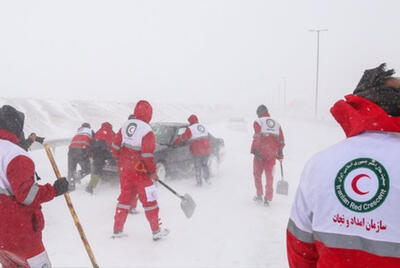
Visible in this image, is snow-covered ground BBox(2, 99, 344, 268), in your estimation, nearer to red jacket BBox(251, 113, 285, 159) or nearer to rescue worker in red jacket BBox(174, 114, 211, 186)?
rescue worker in red jacket BBox(174, 114, 211, 186)

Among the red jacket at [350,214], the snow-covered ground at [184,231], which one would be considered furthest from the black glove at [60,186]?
the red jacket at [350,214]

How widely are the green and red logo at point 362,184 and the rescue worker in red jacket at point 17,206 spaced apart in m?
2.27

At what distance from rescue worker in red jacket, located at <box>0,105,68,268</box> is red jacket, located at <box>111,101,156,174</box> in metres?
2.36

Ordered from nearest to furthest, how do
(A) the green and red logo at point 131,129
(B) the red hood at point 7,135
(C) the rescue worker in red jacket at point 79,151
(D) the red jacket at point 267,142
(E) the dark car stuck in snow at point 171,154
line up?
1. (B) the red hood at point 7,135
2. (A) the green and red logo at point 131,129
3. (D) the red jacket at point 267,142
4. (C) the rescue worker in red jacket at point 79,151
5. (E) the dark car stuck in snow at point 171,154

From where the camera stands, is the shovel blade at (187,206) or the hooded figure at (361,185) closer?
the hooded figure at (361,185)

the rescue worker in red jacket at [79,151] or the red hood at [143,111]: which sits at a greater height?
the red hood at [143,111]

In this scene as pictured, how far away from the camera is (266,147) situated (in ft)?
23.0

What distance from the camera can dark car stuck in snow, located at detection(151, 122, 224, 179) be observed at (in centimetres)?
841

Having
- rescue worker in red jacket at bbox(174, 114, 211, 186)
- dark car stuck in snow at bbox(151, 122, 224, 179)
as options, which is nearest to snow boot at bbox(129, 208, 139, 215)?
dark car stuck in snow at bbox(151, 122, 224, 179)

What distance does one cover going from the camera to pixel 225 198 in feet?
25.3

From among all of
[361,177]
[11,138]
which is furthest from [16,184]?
[361,177]

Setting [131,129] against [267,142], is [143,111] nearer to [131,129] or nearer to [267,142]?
[131,129]

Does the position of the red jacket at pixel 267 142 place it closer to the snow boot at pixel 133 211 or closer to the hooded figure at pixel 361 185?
the snow boot at pixel 133 211

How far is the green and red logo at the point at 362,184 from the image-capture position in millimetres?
1317
